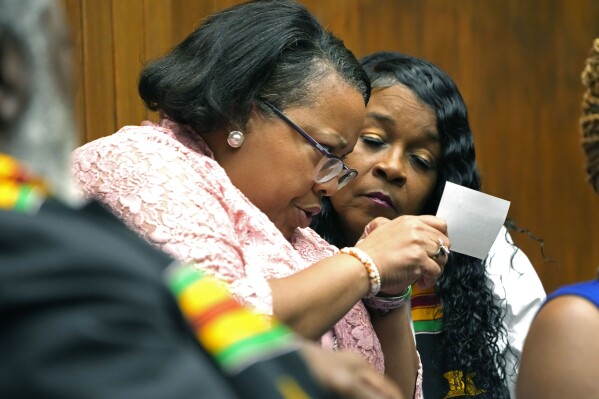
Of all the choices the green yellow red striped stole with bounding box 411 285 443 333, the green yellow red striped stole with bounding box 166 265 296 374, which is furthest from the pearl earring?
the green yellow red striped stole with bounding box 166 265 296 374

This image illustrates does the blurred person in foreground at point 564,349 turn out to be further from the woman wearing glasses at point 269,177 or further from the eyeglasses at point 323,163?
the eyeglasses at point 323,163

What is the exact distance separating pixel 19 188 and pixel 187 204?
3.03 feet

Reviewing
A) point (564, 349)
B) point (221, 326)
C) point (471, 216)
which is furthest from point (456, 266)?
point (221, 326)

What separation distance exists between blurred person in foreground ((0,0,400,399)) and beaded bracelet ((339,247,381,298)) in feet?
2.98

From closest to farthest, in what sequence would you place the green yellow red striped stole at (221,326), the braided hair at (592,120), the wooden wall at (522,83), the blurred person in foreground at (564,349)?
the green yellow red striped stole at (221,326) → the blurred person in foreground at (564,349) → the braided hair at (592,120) → the wooden wall at (522,83)

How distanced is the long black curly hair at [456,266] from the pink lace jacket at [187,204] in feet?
2.76

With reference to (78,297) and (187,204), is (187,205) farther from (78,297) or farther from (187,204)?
(78,297)

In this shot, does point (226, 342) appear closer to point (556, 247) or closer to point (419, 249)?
point (419, 249)

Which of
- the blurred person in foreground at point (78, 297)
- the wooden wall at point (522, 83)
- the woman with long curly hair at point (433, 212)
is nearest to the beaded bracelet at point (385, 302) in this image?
the woman with long curly hair at point (433, 212)

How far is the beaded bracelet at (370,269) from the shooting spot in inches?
76.0

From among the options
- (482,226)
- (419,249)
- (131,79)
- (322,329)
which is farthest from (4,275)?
(131,79)

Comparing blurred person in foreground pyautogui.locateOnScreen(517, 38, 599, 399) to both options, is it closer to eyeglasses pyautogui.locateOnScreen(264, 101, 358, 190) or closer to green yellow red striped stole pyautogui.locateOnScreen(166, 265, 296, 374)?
eyeglasses pyautogui.locateOnScreen(264, 101, 358, 190)

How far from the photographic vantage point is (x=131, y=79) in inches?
117

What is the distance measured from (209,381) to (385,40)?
308 cm
